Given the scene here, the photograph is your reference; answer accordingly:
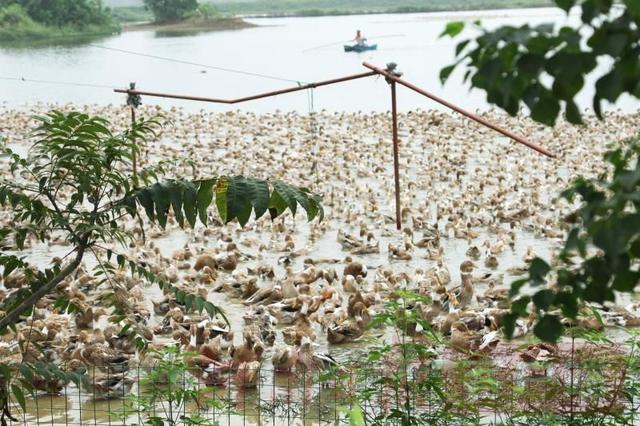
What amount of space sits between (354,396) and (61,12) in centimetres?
4019

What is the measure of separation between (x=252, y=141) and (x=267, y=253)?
541 cm

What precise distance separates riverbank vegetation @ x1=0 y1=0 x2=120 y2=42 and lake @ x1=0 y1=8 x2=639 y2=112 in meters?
1.05

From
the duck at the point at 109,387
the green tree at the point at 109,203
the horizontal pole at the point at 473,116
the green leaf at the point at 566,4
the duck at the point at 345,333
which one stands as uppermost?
the green leaf at the point at 566,4

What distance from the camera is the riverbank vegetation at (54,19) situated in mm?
39750

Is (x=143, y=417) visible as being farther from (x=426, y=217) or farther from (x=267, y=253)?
(x=426, y=217)

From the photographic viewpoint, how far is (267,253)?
815cm

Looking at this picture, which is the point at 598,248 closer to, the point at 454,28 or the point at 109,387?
the point at 454,28

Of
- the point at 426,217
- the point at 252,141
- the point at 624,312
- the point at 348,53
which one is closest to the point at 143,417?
the point at 624,312

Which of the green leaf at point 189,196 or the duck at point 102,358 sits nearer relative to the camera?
the green leaf at point 189,196

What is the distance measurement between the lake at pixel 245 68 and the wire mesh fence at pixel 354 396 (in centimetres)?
909

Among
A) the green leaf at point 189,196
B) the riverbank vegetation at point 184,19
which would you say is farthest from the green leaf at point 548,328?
the riverbank vegetation at point 184,19

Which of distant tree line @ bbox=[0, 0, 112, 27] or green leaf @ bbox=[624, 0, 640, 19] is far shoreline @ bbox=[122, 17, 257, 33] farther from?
green leaf @ bbox=[624, 0, 640, 19]

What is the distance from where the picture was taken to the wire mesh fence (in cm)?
350

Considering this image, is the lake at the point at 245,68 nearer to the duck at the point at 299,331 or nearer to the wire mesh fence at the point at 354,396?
the duck at the point at 299,331
